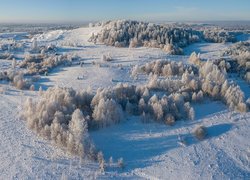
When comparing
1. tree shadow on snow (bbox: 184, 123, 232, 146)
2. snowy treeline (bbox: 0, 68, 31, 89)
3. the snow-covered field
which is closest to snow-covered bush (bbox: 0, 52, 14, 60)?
snowy treeline (bbox: 0, 68, 31, 89)

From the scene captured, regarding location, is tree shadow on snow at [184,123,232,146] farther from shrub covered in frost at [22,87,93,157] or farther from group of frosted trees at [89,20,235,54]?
group of frosted trees at [89,20,235,54]

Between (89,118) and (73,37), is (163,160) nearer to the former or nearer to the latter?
(89,118)

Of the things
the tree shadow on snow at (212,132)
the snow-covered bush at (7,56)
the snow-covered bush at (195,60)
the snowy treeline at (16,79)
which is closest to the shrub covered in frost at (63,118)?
the snowy treeline at (16,79)

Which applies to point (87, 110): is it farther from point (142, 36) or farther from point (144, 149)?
A: point (142, 36)

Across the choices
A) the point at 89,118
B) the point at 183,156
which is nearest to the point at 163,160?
the point at 183,156

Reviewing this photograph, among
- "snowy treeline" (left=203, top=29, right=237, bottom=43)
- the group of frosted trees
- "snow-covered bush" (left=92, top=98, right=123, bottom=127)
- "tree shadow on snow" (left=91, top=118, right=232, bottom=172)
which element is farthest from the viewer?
"snowy treeline" (left=203, top=29, right=237, bottom=43)

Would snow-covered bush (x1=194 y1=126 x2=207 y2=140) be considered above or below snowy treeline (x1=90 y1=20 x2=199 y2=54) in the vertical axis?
below

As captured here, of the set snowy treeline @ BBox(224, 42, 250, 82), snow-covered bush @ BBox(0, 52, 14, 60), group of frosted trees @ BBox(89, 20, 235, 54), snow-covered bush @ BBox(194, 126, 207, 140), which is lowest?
Answer: snow-covered bush @ BBox(194, 126, 207, 140)

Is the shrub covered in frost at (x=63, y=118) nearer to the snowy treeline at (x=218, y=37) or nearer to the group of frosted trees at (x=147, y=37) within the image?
the group of frosted trees at (x=147, y=37)

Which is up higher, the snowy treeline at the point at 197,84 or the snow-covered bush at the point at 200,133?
the snowy treeline at the point at 197,84
